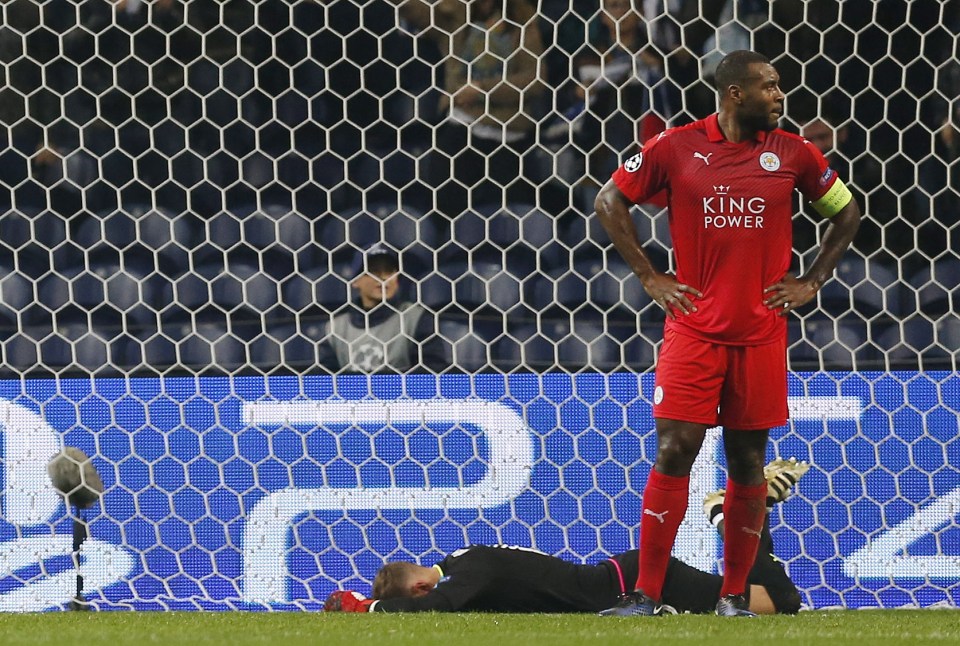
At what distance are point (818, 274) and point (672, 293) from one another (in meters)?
0.37

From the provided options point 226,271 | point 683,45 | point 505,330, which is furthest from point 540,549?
point 683,45

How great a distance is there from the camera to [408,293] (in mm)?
4914

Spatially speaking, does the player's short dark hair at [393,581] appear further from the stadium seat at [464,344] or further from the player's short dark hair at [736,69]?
the player's short dark hair at [736,69]

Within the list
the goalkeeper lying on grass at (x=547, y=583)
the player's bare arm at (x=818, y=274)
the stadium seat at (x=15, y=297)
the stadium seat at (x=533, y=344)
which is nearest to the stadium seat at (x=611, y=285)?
the stadium seat at (x=533, y=344)

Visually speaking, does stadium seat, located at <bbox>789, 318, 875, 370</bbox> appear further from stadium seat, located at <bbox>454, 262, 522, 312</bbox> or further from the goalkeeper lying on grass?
stadium seat, located at <bbox>454, 262, 522, 312</bbox>

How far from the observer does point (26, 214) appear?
5.27 meters

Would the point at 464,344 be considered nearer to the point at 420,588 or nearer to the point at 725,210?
the point at 420,588

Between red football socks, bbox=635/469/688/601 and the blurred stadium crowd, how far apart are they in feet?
4.31

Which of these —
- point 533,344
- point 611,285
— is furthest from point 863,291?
point 533,344

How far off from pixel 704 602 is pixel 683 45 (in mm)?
1993

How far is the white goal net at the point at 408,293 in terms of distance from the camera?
4227 mm

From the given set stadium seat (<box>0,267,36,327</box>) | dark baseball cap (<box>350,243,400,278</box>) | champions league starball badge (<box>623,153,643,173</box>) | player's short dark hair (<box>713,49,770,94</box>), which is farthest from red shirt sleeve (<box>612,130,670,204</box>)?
stadium seat (<box>0,267,36,327</box>)

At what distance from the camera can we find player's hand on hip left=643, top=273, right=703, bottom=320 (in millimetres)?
3357

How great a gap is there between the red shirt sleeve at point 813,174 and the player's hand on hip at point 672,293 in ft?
1.23
